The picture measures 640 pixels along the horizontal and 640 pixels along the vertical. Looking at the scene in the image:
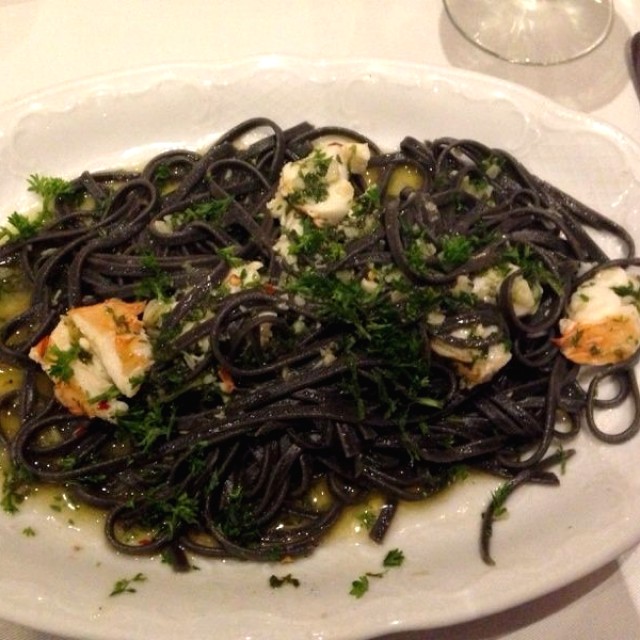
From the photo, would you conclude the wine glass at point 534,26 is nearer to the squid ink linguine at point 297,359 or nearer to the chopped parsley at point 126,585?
the squid ink linguine at point 297,359

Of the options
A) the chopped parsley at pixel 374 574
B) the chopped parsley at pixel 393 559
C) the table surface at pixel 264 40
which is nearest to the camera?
the chopped parsley at pixel 374 574

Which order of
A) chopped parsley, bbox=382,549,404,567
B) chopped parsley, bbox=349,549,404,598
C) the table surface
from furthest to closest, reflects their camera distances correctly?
the table surface
chopped parsley, bbox=382,549,404,567
chopped parsley, bbox=349,549,404,598

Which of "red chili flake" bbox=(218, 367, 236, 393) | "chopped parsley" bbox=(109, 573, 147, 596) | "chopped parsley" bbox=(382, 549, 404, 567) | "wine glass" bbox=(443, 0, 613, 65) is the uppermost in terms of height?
"wine glass" bbox=(443, 0, 613, 65)

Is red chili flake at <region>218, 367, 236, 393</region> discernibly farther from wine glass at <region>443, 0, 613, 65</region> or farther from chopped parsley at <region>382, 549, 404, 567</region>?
wine glass at <region>443, 0, 613, 65</region>

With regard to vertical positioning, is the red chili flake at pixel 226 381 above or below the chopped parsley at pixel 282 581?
above

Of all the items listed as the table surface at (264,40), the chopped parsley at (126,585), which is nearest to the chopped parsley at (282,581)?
the chopped parsley at (126,585)

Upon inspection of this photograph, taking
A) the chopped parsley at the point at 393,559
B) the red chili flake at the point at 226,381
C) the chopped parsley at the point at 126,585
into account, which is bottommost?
the chopped parsley at the point at 393,559

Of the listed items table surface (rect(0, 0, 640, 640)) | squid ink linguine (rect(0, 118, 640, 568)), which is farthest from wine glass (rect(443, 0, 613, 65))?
squid ink linguine (rect(0, 118, 640, 568))

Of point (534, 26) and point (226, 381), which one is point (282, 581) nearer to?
point (226, 381)
